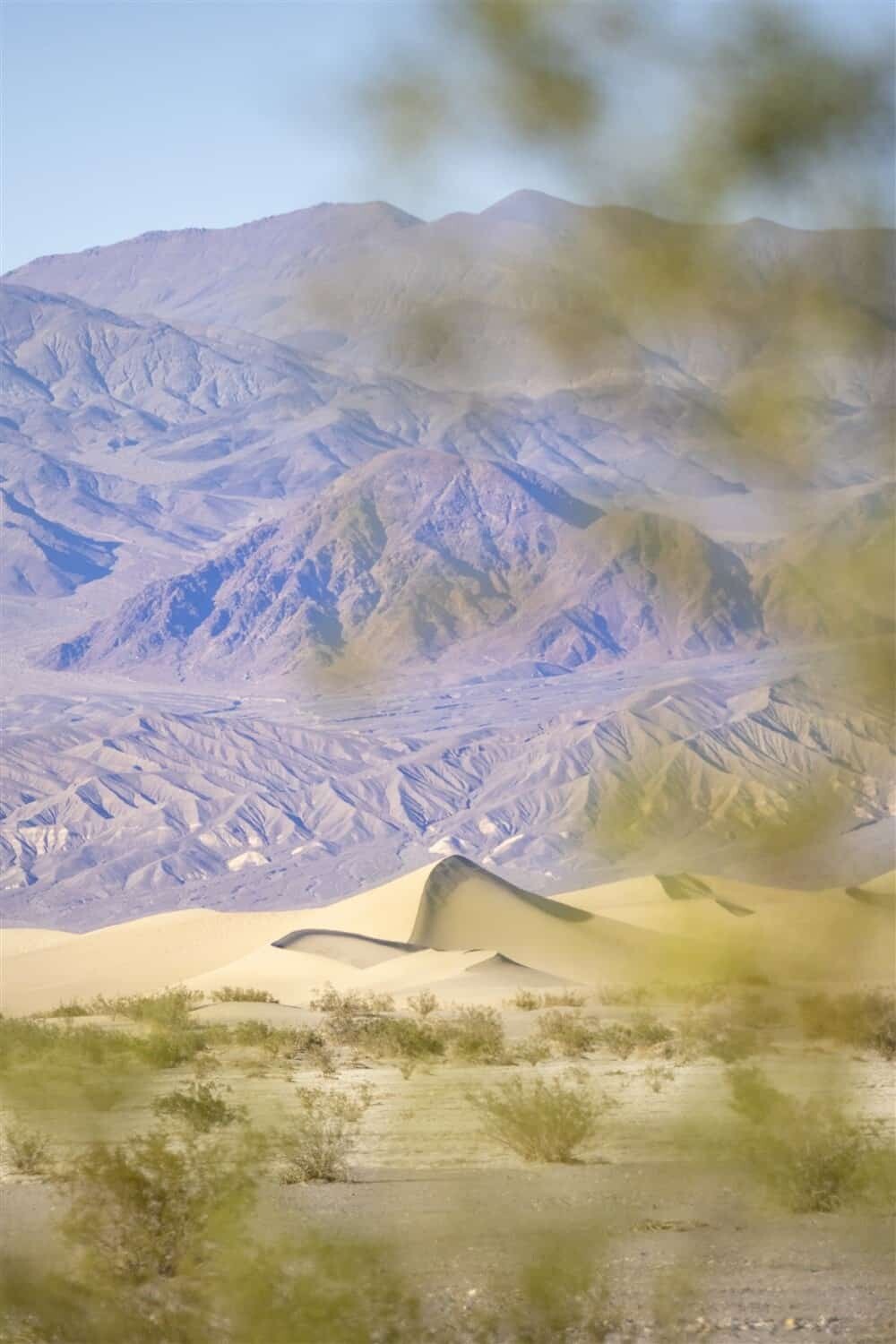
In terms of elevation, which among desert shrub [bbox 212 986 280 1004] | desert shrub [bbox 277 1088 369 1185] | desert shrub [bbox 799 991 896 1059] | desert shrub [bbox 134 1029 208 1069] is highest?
desert shrub [bbox 799 991 896 1059]

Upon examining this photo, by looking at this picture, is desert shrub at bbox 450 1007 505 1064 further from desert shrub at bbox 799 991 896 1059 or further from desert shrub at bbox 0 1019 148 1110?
desert shrub at bbox 799 991 896 1059

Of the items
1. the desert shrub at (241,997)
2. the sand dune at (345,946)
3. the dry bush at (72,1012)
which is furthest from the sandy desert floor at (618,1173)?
the sand dune at (345,946)

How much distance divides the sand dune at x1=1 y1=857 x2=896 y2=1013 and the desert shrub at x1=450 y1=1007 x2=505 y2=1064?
2056 millimetres

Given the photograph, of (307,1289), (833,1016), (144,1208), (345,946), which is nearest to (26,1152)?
(144,1208)

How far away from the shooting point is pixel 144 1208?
420 inches

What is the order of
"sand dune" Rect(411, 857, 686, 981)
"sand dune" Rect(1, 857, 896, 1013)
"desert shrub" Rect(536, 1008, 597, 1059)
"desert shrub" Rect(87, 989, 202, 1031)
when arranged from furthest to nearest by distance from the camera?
"sand dune" Rect(411, 857, 686, 981), "sand dune" Rect(1, 857, 896, 1013), "desert shrub" Rect(87, 989, 202, 1031), "desert shrub" Rect(536, 1008, 597, 1059)

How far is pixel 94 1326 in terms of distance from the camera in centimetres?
828

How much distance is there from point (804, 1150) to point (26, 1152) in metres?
7.62

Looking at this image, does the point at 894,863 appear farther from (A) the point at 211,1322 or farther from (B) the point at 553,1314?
(A) the point at 211,1322

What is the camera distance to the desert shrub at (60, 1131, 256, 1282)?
10.0m

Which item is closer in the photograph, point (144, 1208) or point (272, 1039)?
point (144, 1208)

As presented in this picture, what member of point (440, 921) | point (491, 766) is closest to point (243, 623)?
point (491, 766)

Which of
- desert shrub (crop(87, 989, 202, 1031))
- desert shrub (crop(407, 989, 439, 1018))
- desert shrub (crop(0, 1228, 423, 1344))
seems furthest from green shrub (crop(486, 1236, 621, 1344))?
desert shrub (crop(407, 989, 439, 1018))

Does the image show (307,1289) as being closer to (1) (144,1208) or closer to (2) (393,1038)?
(1) (144,1208)
